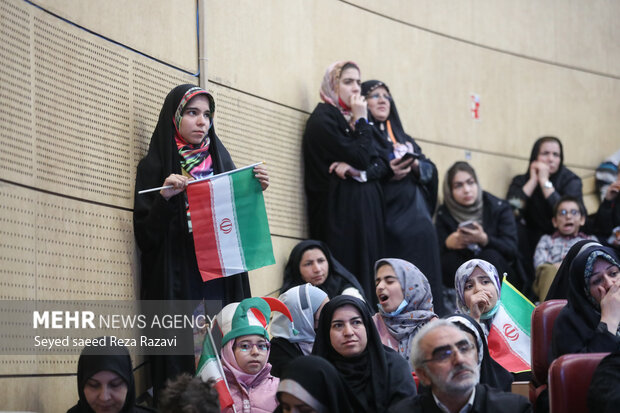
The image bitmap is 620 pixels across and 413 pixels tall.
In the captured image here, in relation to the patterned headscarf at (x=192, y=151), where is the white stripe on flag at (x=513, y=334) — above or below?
below

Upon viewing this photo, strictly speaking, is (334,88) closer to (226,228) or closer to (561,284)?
(226,228)

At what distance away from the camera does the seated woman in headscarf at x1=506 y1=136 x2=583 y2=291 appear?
7.71 metres

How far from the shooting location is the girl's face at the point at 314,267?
19.2ft

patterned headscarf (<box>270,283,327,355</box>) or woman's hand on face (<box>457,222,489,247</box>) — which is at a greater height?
woman's hand on face (<box>457,222,489,247</box>)

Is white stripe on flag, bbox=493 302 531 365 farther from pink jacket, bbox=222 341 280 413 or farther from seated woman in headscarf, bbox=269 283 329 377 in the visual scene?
pink jacket, bbox=222 341 280 413

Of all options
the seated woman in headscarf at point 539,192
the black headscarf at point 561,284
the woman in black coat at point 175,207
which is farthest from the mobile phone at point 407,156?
the black headscarf at point 561,284

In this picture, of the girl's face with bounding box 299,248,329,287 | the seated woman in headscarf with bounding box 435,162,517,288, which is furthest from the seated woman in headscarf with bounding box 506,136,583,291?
the girl's face with bounding box 299,248,329,287

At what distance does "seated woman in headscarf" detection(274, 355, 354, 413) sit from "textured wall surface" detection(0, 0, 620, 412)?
56.4 inches

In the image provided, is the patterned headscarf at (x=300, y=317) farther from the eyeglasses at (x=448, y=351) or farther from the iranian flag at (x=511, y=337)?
the eyeglasses at (x=448, y=351)

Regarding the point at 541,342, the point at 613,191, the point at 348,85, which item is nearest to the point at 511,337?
the point at 541,342

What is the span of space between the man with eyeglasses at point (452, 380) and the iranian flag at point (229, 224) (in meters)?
1.76

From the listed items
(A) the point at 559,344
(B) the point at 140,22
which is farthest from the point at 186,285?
(A) the point at 559,344

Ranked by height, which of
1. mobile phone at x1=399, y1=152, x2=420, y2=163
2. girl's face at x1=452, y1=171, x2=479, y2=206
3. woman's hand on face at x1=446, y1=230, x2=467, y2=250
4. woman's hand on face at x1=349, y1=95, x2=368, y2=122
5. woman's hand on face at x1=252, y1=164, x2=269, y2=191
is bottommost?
woman's hand on face at x1=446, y1=230, x2=467, y2=250

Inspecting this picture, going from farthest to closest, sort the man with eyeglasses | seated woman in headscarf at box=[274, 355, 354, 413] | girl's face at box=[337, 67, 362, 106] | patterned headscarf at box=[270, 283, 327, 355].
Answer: girl's face at box=[337, 67, 362, 106], patterned headscarf at box=[270, 283, 327, 355], seated woman in headscarf at box=[274, 355, 354, 413], the man with eyeglasses
